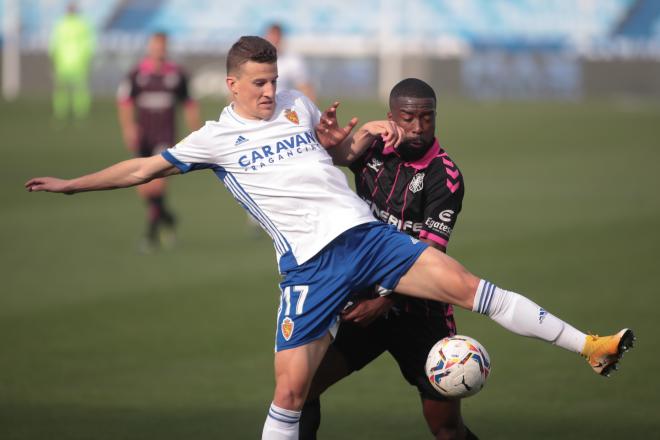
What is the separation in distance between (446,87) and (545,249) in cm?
2645

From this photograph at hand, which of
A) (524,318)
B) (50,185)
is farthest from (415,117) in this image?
(50,185)

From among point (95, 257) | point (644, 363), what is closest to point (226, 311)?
point (95, 257)

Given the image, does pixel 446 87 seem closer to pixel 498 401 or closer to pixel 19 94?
pixel 19 94

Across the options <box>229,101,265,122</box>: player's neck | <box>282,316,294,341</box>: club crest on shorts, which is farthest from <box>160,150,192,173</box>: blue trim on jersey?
<box>282,316,294,341</box>: club crest on shorts

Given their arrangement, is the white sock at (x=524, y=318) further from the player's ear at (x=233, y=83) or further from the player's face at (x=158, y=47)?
the player's face at (x=158, y=47)

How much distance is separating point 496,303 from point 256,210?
126 centimetres

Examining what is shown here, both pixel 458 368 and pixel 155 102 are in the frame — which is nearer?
pixel 458 368

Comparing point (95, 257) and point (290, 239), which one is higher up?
point (290, 239)

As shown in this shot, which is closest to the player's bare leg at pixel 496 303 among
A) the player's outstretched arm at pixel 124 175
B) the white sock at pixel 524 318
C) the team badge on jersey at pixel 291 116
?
the white sock at pixel 524 318

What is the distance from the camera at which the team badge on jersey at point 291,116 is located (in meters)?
5.38

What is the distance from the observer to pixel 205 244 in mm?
13547

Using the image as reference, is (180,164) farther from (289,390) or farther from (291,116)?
(289,390)

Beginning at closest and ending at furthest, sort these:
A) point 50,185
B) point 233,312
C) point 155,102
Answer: point 50,185, point 233,312, point 155,102

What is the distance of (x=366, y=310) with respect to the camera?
17.5 ft
